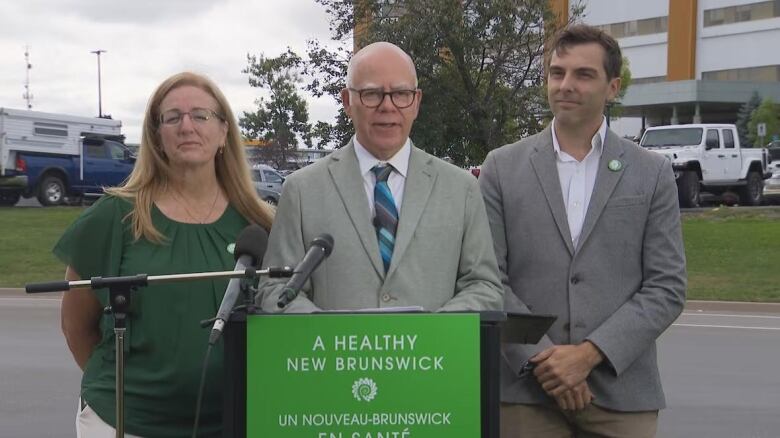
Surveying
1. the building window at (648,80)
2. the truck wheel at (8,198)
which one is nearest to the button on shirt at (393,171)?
the truck wheel at (8,198)

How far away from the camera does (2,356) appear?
10.3 metres

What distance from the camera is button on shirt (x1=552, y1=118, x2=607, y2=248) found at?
Answer: 142 inches

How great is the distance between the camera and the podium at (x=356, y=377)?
2770mm

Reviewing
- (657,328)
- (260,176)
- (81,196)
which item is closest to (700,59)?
(260,176)

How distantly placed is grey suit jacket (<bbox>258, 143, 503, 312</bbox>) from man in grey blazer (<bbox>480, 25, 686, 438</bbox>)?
36 cm

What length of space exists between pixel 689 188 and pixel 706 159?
1.08m

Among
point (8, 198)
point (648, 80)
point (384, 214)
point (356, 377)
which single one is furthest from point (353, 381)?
point (648, 80)

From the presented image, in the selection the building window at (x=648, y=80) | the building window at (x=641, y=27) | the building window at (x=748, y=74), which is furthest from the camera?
the building window at (x=648, y=80)

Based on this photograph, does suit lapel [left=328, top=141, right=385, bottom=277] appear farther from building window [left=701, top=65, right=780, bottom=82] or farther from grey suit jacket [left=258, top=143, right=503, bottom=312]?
building window [left=701, top=65, right=780, bottom=82]

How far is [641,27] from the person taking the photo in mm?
71625

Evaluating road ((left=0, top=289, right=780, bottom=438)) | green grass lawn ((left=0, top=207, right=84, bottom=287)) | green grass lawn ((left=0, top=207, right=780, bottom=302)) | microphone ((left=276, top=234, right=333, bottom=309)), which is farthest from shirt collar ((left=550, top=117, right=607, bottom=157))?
green grass lawn ((left=0, top=207, right=84, bottom=287))

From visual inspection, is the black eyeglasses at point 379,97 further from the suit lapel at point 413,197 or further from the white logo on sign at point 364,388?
the white logo on sign at point 364,388

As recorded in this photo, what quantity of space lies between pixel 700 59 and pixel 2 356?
65.8 metres

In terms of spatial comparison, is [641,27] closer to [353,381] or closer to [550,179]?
[550,179]
